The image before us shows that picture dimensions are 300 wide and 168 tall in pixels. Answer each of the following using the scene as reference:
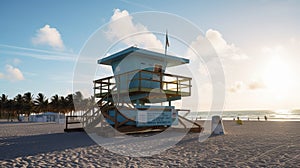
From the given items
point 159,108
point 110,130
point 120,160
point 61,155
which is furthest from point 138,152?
point 159,108

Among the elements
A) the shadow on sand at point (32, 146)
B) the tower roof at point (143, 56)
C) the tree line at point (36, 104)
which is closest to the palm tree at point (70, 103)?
the tree line at point (36, 104)

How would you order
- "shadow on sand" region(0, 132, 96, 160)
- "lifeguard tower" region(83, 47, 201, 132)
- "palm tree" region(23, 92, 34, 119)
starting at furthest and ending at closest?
"palm tree" region(23, 92, 34, 119) → "lifeguard tower" region(83, 47, 201, 132) → "shadow on sand" region(0, 132, 96, 160)

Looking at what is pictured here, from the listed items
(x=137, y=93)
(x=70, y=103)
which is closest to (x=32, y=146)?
(x=137, y=93)

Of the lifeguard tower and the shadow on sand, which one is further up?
the lifeguard tower

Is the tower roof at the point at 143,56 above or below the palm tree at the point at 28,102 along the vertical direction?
above

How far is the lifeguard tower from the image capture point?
48.5 feet

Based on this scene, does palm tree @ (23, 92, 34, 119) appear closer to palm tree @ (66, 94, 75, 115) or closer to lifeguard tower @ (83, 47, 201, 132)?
palm tree @ (66, 94, 75, 115)

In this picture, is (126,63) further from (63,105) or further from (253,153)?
(63,105)

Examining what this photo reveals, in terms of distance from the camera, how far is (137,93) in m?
15.8

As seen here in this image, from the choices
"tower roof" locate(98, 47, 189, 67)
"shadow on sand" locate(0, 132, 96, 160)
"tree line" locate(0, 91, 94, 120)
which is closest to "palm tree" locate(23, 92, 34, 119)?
"tree line" locate(0, 91, 94, 120)

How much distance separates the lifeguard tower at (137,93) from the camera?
14789mm

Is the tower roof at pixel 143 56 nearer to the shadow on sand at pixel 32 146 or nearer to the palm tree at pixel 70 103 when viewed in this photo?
the shadow on sand at pixel 32 146

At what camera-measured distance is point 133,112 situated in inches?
577

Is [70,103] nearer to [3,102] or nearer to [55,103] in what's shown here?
[55,103]
